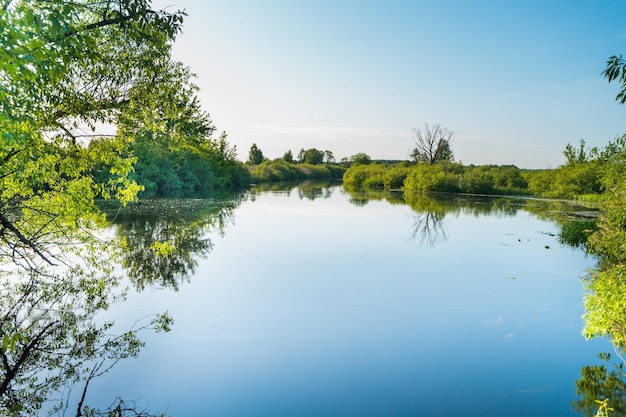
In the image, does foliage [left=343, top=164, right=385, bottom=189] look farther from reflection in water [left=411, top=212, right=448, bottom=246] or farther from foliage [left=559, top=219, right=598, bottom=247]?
foliage [left=559, top=219, right=598, bottom=247]

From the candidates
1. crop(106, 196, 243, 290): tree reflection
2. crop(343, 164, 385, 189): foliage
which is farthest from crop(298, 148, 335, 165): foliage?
crop(106, 196, 243, 290): tree reflection

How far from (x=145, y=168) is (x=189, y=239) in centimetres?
1791

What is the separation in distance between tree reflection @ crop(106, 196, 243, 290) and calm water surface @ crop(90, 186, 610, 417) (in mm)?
196

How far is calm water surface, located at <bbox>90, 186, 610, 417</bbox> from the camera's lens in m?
4.84

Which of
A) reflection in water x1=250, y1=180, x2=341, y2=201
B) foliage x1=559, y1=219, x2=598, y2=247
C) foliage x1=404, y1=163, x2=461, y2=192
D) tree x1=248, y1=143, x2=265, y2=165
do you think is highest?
tree x1=248, y1=143, x2=265, y2=165

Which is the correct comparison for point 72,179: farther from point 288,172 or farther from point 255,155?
point 255,155

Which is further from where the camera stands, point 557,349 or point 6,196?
point 557,349

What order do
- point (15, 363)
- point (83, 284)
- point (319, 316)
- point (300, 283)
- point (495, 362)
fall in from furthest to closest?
point (300, 283)
point (83, 284)
point (319, 316)
point (495, 362)
point (15, 363)

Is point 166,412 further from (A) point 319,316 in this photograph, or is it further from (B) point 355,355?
(A) point 319,316

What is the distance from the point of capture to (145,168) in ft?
98.3

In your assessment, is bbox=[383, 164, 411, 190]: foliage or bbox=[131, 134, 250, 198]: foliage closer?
bbox=[131, 134, 250, 198]: foliage

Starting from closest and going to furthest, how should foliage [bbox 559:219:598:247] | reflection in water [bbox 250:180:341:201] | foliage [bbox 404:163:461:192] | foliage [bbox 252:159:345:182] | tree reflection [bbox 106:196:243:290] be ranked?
tree reflection [bbox 106:196:243:290] → foliage [bbox 559:219:598:247] → reflection in water [bbox 250:180:341:201] → foliage [bbox 404:163:461:192] → foliage [bbox 252:159:345:182]

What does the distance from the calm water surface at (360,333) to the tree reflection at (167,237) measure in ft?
0.64

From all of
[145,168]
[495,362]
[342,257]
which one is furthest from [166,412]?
[145,168]
